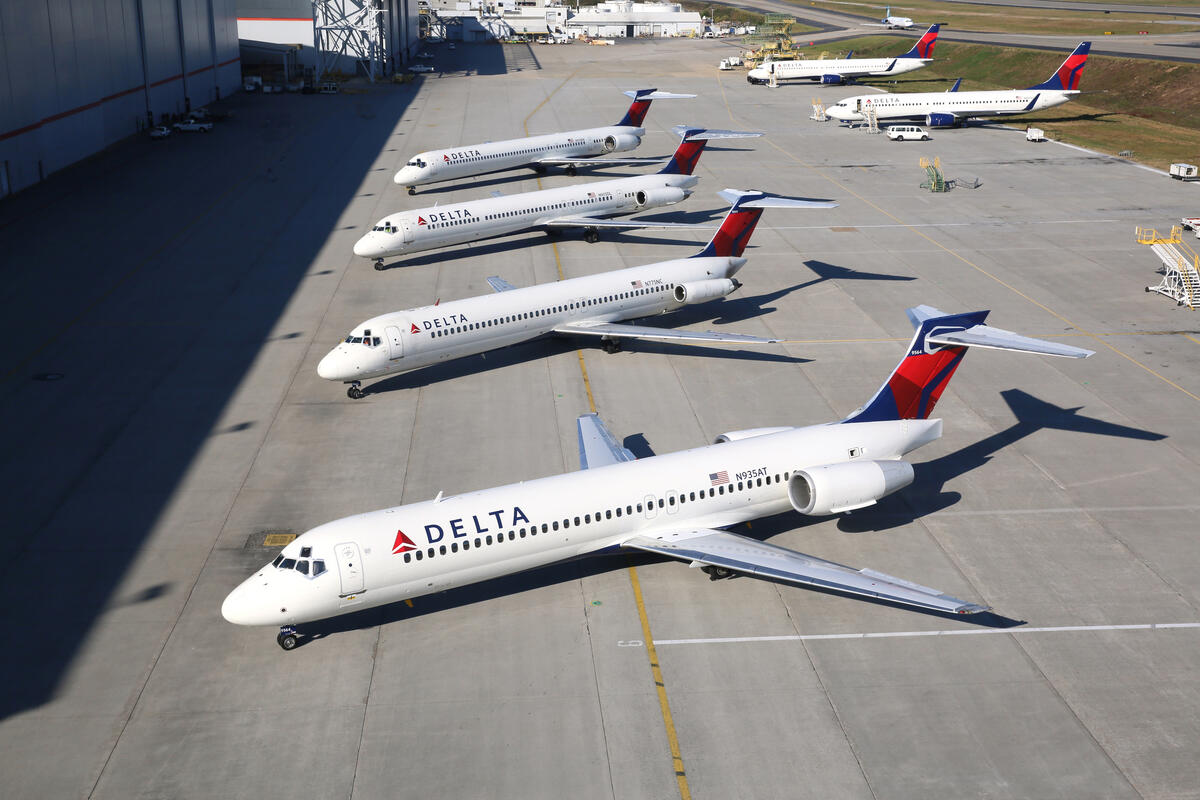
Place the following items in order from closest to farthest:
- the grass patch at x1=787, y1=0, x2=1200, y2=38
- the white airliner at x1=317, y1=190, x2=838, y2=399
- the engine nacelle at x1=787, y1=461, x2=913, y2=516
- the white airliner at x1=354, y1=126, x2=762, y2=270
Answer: the engine nacelle at x1=787, y1=461, x2=913, y2=516 → the white airliner at x1=317, y1=190, x2=838, y2=399 → the white airliner at x1=354, y1=126, x2=762, y2=270 → the grass patch at x1=787, y1=0, x2=1200, y2=38

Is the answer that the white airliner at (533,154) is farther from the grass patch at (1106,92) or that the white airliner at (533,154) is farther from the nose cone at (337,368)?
the grass patch at (1106,92)

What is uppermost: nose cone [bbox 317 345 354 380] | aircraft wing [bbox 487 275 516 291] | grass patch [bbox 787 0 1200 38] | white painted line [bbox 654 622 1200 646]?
grass patch [bbox 787 0 1200 38]

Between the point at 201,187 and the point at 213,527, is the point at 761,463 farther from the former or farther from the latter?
the point at 201,187

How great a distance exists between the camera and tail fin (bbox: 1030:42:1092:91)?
Result: 84750 millimetres

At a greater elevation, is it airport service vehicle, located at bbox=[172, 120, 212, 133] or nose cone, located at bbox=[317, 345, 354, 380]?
A: airport service vehicle, located at bbox=[172, 120, 212, 133]

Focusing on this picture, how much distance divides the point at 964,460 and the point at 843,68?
93.5 m

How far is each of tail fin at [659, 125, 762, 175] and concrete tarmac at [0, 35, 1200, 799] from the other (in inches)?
206

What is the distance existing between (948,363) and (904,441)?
2624mm

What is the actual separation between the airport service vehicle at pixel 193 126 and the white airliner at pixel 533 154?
24223mm

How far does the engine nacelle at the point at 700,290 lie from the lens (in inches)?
1538

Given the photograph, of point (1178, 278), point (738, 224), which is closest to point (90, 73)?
point (738, 224)

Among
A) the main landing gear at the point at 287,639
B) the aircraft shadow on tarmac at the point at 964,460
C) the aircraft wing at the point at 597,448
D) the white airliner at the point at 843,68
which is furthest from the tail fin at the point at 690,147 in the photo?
the white airliner at the point at 843,68

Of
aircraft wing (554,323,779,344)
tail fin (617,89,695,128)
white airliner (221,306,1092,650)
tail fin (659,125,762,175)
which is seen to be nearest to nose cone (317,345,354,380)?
aircraft wing (554,323,779,344)

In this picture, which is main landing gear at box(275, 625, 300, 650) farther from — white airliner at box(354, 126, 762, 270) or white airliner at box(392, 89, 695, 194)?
white airliner at box(392, 89, 695, 194)
